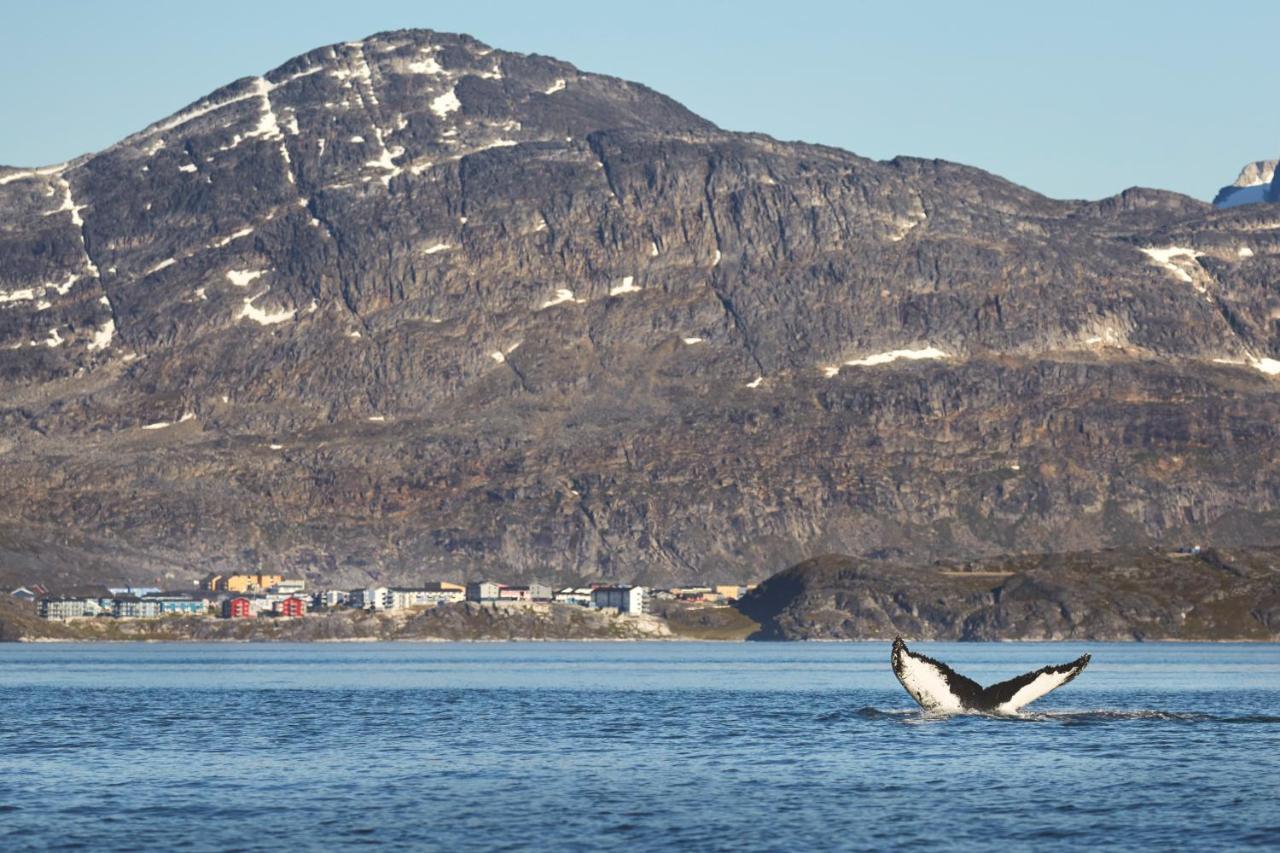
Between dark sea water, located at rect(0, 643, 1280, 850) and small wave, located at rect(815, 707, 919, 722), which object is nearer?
dark sea water, located at rect(0, 643, 1280, 850)

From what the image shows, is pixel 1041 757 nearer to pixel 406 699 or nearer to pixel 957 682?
pixel 957 682

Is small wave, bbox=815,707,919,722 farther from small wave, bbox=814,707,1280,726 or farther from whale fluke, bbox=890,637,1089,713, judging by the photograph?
whale fluke, bbox=890,637,1089,713

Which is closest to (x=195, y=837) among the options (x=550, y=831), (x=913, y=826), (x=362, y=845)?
(x=362, y=845)

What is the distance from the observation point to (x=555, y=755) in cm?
11594

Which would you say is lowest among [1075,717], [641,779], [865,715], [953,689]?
[641,779]

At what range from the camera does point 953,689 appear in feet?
449

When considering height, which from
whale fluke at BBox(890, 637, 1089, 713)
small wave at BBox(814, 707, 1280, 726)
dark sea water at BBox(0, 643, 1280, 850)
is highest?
whale fluke at BBox(890, 637, 1089, 713)

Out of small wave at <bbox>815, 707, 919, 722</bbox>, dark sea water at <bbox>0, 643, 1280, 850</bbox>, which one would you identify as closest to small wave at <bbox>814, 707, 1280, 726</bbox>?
small wave at <bbox>815, 707, 919, 722</bbox>

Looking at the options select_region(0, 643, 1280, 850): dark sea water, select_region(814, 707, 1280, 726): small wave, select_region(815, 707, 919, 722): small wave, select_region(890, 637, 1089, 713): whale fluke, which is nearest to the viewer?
select_region(0, 643, 1280, 850): dark sea water

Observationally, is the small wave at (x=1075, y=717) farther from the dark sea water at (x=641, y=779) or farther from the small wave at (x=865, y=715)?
the dark sea water at (x=641, y=779)

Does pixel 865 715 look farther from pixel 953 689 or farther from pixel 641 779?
pixel 641 779

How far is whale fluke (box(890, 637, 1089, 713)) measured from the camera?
129 m

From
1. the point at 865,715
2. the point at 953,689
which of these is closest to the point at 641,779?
the point at 953,689

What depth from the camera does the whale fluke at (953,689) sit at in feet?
424
